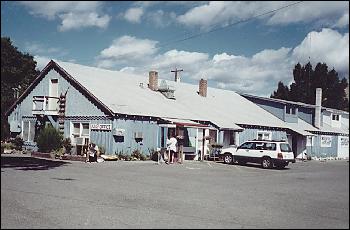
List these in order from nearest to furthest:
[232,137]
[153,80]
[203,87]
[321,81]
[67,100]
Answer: [321,81], [67,100], [232,137], [153,80], [203,87]

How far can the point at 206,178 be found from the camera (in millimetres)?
15180

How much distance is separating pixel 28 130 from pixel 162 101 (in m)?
10.2

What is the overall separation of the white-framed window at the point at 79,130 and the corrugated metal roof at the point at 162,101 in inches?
94.6

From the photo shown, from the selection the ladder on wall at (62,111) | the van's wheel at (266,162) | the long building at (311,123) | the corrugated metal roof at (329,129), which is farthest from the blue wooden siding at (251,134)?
the ladder on wall at (62,111)

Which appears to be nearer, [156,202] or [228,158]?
[156,202]

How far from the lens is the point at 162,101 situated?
29812 millimetres

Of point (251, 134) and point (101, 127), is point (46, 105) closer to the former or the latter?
point (101, 127)

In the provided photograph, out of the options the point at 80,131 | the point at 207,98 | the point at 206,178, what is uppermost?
the point at 207,98

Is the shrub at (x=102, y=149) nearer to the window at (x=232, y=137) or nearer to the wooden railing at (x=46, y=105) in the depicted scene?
the wooden railing at (x=46, y=105)

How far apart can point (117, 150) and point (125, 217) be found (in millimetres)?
16076

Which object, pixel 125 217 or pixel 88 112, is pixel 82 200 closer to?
pixel 125 217

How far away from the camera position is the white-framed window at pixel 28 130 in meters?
28.4

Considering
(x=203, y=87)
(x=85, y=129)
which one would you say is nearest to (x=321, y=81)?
(x=85, y=129)

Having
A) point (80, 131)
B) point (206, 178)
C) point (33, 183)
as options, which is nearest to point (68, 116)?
point (80, 131)
